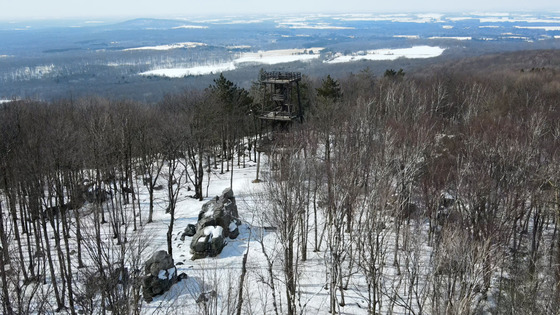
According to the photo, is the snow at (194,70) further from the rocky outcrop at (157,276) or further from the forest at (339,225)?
the rocky outcrop at (157,276)

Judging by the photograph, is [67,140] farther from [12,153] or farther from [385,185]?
[385,185]

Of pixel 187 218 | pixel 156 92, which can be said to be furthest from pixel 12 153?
pixel 156 92

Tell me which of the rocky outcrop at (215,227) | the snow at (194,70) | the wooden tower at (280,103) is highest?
the snow at (194,70)

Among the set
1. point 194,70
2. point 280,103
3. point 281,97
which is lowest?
point 280,103

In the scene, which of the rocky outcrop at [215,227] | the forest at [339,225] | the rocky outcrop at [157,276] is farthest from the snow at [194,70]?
the rocky outcrop at [157,276]

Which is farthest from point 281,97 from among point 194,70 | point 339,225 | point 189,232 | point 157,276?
point 194,70

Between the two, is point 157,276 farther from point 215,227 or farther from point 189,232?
point 189,232

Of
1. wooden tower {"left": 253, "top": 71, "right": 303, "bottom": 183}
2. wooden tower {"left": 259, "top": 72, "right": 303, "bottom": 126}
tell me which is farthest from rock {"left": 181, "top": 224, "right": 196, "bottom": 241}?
wooden tower {"left": 259, "top": 72, "right": 303, "bottom": 126}
